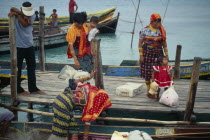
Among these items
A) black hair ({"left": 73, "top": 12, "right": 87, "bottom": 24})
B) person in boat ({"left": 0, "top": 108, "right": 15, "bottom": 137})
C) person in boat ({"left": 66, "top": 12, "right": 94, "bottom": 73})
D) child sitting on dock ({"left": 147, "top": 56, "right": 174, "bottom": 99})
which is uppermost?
black hair ({"left": 73, "top": 12, "right": 87, "bottom": 24})

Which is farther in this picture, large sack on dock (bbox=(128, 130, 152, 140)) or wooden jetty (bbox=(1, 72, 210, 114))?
wooden jetty (bbox=(1, 72, 210, 114))

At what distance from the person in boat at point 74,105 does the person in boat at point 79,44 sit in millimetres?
1026

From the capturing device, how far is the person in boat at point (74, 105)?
4.16 meters

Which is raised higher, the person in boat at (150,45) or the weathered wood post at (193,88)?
the person in boat at (150,45)

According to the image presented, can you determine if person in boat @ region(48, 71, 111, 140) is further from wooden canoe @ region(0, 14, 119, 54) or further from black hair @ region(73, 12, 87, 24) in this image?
wooden canoe @ region(0, 14, 119, 54)

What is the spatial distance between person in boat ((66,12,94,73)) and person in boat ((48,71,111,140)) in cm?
103

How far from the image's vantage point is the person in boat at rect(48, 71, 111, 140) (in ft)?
13.7

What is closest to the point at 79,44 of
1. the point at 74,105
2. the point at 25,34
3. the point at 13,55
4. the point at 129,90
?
the point at 25,34

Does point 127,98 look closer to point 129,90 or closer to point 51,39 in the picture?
point 129,90

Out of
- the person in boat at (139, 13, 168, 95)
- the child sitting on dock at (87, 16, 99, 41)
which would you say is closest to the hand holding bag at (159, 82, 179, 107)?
the person in boat at (139, 13, 168, 95)

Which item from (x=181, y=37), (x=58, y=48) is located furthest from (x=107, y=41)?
(x=181, y=37)

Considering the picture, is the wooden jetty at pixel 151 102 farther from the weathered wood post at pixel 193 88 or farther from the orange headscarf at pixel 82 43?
the orange headscarf at pixel 82 43

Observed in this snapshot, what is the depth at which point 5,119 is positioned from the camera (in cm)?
504

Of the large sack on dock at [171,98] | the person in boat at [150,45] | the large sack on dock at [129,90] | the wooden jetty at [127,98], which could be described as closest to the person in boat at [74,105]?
the wooden jetty at [127,98]
